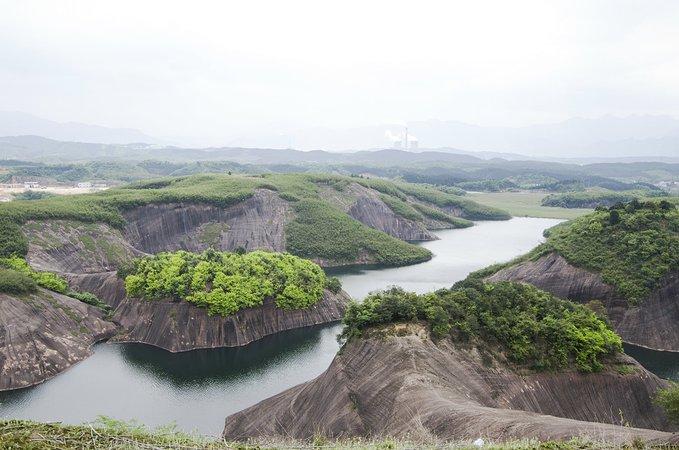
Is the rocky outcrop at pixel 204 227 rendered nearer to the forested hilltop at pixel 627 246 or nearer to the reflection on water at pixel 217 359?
the reflection on water at pixel 217 359

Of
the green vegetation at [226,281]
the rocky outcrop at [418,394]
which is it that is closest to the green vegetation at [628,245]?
the rocky outcrop at [418,394]

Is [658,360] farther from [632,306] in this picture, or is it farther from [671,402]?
[671,402]

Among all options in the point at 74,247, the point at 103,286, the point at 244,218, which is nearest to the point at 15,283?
the point at 103,286

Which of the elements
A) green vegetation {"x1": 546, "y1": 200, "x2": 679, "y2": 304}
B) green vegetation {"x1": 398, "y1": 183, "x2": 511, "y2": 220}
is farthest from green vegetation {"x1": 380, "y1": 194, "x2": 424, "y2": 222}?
green vegetation {"x1": 546, "y1": 200, "x2": 679, "y2": 304}

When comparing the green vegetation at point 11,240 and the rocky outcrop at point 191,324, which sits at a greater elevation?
the green vegetation at point 11,240

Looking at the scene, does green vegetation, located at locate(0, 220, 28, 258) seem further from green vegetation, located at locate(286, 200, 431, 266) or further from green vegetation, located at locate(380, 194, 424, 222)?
green vegetation, located at locate(380, 194, 424, 222)
